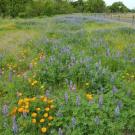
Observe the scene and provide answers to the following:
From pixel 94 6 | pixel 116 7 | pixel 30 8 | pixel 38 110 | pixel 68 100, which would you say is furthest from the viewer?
pixel 116 7

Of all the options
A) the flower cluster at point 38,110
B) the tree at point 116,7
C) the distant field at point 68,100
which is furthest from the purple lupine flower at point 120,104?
the tree at point 116,7

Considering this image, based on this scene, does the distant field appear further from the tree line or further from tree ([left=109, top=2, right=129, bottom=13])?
tree ([left=109, top=2, right=129, bottom=13])

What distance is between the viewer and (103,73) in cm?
589

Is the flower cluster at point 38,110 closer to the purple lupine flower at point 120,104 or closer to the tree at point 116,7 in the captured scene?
the purple lupine flower at point 120,104

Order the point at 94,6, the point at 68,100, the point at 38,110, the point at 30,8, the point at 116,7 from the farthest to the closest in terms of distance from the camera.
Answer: the point at 116,7 → the point at 94,6 → the point at 30,8 → the point at 68,100 → the point at 38,110

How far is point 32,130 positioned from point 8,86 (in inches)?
69.0

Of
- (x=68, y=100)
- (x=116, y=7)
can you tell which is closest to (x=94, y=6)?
(x=116, y=7)

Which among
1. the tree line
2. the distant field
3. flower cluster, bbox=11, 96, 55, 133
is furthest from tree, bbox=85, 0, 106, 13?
flower cluster, bbox=11, 96, 55, 133


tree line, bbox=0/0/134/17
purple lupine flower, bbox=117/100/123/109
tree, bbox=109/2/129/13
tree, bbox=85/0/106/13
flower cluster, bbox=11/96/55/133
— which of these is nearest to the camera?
flower cluster, bbox=11/96/55/133

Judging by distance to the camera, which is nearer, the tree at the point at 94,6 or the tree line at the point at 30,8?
the tree line at the point at 30,8

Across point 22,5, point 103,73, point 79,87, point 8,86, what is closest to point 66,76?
point 79,87

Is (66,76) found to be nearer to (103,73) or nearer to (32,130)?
(103,73)

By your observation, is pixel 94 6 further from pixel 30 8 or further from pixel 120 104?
pixel 120 104

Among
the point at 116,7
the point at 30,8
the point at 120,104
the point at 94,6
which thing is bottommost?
the point at 116,7
